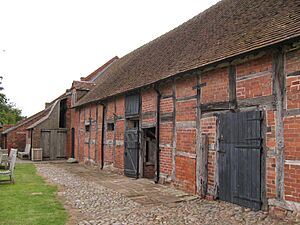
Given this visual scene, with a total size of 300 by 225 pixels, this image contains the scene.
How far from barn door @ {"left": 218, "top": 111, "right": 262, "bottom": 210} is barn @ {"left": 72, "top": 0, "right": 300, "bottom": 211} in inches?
0.8

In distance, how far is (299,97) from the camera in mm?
5344

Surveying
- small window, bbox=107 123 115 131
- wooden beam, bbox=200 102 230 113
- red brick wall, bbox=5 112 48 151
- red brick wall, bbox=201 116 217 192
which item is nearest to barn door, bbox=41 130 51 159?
red brick wall, bbox=5 112 48 151

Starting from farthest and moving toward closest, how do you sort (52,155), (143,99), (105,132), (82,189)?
1. (52,155)
2. (105,132)
3. (143,99)
4. (82,189)

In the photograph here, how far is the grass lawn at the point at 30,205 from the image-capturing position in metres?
5.59

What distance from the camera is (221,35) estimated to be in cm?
840

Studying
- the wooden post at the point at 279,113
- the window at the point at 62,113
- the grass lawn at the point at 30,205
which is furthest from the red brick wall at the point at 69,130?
the wooden post at the point at 279,113

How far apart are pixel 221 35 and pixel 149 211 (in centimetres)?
524

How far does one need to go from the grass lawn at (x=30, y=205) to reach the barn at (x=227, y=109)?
3474 mm

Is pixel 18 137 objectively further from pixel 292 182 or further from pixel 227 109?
pixel 292 182

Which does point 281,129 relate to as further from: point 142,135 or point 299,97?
A: point 142,135

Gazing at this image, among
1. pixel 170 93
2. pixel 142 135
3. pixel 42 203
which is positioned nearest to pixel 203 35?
pixel 170 93

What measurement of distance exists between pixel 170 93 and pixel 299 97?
4378 millimetres

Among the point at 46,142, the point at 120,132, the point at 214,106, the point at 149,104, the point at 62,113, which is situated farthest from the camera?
the point at 62,113

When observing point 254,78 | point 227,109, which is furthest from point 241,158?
point 254,78
